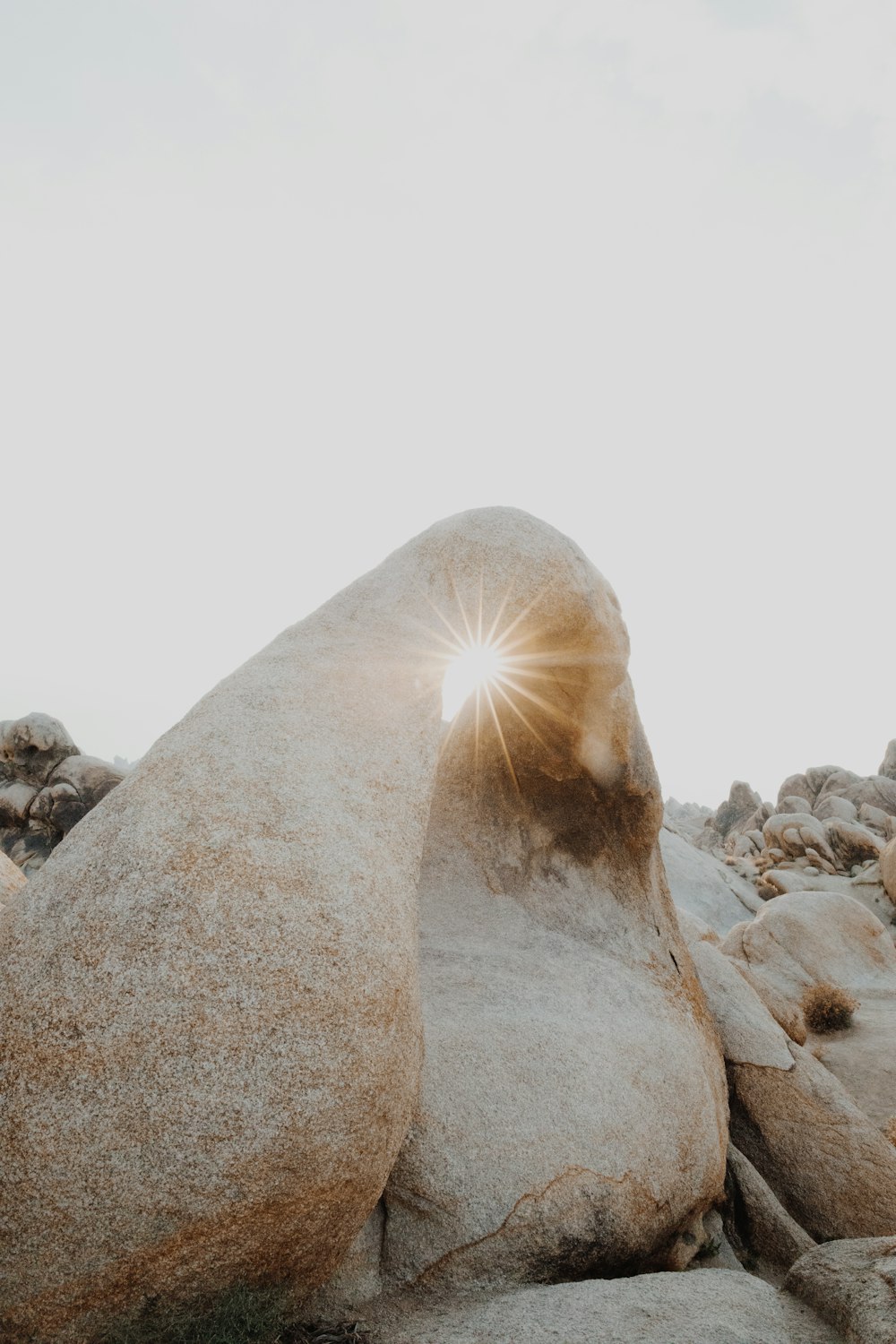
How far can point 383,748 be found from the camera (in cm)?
421

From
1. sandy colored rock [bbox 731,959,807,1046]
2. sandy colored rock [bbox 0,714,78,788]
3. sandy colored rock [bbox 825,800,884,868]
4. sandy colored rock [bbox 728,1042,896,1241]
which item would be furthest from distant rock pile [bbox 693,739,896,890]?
sandy colored rock [bbox 0,714,78,788]

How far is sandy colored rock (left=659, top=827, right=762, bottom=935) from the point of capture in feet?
66.8

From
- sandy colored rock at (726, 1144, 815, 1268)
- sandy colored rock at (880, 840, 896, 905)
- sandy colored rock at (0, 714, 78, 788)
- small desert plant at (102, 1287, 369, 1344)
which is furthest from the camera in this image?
sandy colored rock at (880, 840, 896, 905)

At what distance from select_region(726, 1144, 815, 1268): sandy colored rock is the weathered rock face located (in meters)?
0.72

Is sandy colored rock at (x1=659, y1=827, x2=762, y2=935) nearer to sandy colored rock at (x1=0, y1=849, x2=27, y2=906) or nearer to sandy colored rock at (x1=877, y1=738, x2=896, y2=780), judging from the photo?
sandy colored rock at (x1=0, y1=849, x2=27, y2=906)

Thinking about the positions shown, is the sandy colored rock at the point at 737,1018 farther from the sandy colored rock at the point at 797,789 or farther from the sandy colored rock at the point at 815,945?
the sandy colored rock at the point at 797,789

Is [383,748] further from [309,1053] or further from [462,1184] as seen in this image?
[462,1184]

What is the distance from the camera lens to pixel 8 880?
456 centimetres

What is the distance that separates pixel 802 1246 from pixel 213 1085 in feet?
17.2

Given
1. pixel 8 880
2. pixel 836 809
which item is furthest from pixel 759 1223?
pixel 836 809

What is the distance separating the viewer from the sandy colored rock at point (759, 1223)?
5.62 metres

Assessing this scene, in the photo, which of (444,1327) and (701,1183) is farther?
(701,1183)

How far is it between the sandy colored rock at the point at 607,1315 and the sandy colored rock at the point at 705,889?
16.5 metres

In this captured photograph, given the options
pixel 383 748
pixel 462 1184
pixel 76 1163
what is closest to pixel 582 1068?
pixel 462 1184
